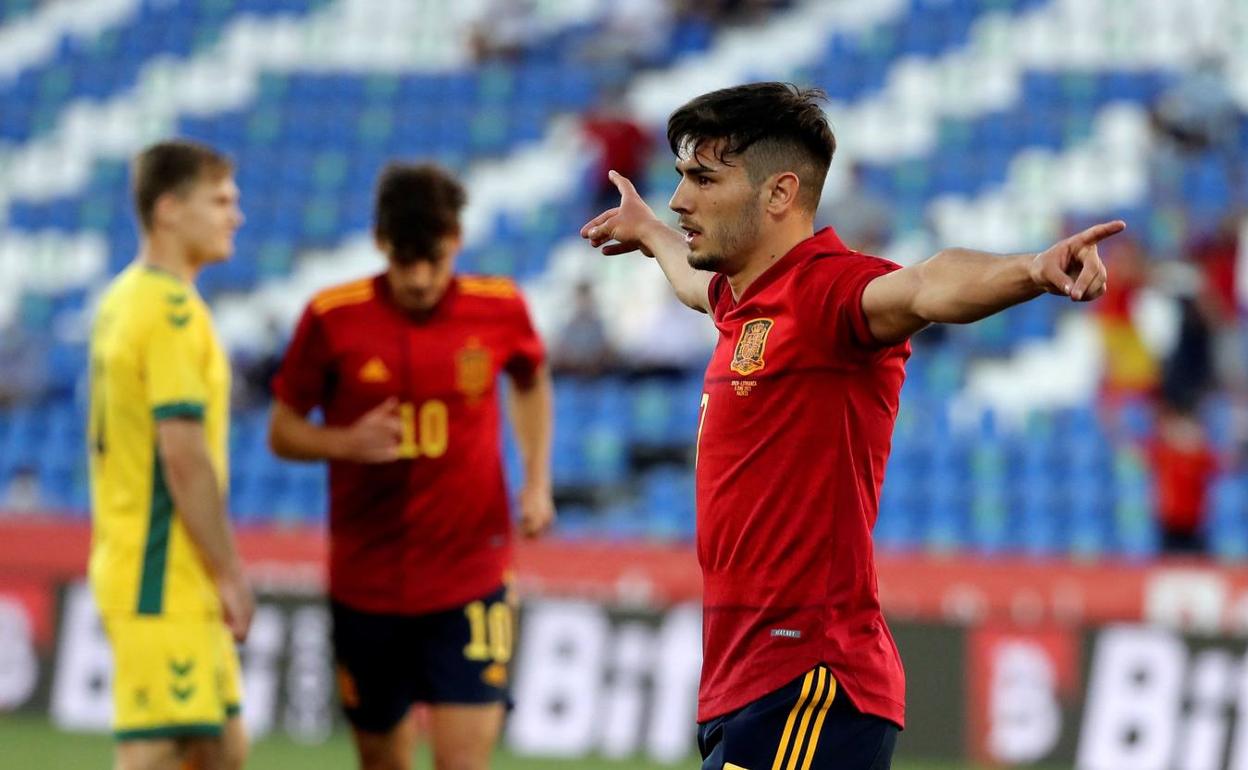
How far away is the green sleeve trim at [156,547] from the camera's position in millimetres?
5457

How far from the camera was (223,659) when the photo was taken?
5.59m

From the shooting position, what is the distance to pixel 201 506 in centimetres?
545

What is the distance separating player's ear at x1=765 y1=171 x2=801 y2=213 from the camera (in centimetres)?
407

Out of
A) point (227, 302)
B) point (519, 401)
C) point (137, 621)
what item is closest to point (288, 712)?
point (519, 401)

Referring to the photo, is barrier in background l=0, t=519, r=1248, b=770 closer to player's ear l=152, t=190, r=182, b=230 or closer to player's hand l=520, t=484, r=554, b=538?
player's hand l=520, t=484, r=554, b=538

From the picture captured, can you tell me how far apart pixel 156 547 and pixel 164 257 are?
0.88 metres

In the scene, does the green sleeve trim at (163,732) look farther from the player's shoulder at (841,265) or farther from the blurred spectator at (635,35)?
the blurred spectator at (635,35)

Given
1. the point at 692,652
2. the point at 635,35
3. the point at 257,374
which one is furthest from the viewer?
the point at 635,35

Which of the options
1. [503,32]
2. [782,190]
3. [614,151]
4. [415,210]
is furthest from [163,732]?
[503,32]

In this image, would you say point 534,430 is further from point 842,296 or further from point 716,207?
point 842,296

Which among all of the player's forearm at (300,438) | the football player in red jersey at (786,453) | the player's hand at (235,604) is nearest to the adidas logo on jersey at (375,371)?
the player's forearm at (300,438)

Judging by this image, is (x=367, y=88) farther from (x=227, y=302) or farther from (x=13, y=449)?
(x=13, y=449)

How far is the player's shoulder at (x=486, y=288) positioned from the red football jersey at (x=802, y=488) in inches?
94.1

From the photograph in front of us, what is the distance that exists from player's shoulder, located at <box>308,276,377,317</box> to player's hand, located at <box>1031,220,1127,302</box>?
10.6 feet
